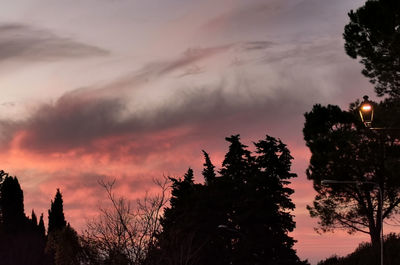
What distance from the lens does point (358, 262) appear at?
1423 inches

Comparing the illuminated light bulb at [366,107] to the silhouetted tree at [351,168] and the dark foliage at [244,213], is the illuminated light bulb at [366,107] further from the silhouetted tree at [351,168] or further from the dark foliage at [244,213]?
the dark foliage at [244,213]

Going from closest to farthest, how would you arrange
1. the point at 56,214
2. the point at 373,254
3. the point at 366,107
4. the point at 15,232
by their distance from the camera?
the point at 366,107 → the point at 373,254 → the point at 15,232 → the point at 56,214

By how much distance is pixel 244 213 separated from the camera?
5594 cm

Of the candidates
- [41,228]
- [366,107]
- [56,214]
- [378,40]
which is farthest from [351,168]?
[41,228]

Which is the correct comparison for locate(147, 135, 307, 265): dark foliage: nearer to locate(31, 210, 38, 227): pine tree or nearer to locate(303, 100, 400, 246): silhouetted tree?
locate(303, 100, 400, 246): silhouetted tree

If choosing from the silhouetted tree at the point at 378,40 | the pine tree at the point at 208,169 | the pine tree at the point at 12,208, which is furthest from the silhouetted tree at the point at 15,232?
the silhouetted tree at the point at 378,40

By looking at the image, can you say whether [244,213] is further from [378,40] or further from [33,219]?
[33,219]

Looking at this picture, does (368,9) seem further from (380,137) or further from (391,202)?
(391,202)

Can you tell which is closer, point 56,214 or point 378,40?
point 378,40

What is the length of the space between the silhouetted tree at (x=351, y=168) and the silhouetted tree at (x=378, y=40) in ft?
21.9

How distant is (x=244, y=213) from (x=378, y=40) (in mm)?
22048

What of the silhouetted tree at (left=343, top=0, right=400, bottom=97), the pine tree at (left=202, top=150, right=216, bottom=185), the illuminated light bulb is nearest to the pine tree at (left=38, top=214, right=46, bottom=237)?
the pine tree at (left=202, top=150, right=216, bottom=185)

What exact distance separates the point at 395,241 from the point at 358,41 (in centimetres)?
1391

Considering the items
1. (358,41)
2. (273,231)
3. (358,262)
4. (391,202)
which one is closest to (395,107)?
(358,41)
